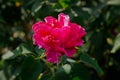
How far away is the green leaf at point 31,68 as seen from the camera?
1411mm

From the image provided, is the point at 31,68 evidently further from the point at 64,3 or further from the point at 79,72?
the point at 64,3

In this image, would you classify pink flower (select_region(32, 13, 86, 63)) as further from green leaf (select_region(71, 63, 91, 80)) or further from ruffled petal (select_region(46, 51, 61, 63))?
green leaf (select_region(71, 63, 91, 80))

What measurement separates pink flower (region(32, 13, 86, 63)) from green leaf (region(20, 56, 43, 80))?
0.12m

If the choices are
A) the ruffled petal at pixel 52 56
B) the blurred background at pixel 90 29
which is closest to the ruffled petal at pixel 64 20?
the ruffled petal at pixel 52 56

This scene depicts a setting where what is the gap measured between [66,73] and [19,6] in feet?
3.54

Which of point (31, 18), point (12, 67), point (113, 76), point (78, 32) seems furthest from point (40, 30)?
point (113, 76)

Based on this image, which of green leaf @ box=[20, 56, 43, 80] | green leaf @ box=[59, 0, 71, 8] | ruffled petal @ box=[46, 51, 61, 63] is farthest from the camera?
green leaf @ box=[59, 0, 71, 8]

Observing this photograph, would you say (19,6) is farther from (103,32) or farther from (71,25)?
(71,25)

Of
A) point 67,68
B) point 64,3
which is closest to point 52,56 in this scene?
point 67,68

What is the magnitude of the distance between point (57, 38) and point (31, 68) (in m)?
0.19

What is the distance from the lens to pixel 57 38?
4.25ft

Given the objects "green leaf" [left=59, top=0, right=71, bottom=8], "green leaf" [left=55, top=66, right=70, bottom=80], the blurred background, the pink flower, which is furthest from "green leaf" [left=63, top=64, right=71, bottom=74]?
the blurred background

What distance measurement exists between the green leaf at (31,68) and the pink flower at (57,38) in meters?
0.12

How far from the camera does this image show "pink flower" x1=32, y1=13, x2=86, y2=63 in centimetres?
129
